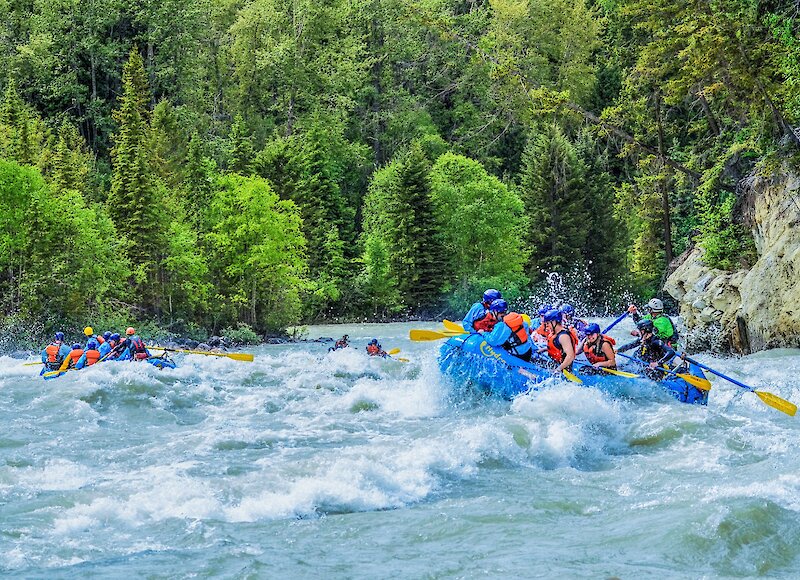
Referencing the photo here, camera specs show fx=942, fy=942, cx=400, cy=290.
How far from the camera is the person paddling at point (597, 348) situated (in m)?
14.4

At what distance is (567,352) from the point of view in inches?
536

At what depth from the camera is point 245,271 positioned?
1329 inches

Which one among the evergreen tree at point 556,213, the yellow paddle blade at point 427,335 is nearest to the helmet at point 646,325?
the yellow paddle blade at point 427,335

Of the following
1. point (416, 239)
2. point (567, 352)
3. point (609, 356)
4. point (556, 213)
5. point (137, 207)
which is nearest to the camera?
point (567, 352)

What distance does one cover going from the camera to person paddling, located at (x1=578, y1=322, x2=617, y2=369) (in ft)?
47.1

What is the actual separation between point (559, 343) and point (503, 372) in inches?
38.4

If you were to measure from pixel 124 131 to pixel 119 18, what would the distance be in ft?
70.2

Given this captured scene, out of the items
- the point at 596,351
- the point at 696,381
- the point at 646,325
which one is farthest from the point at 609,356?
the point at 696,381

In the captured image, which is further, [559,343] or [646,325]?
[646,325]

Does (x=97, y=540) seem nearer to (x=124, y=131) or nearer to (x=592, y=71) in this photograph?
(x=124, y=131)

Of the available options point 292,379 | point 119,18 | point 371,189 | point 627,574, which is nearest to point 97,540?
point 627,574

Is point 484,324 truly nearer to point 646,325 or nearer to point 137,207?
point 646,325

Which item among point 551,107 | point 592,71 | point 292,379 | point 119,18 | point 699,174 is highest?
point 119,18

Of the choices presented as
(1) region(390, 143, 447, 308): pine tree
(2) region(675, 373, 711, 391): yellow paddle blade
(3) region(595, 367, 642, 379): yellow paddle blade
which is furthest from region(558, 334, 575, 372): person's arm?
(1) region(390, 143, 447, 308): pine tree
